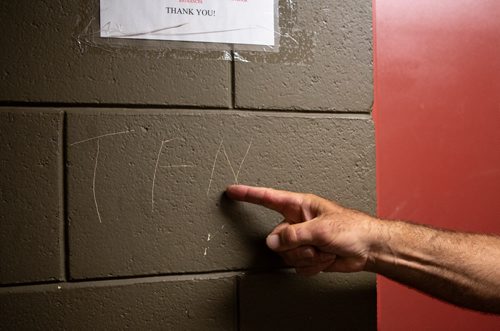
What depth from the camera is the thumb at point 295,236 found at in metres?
0.96

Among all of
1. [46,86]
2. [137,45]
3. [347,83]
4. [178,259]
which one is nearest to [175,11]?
[137,45]

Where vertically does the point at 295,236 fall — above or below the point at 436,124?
below

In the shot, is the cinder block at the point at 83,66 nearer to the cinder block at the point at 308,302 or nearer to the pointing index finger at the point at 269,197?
the pointing index finger at the point at 269,197

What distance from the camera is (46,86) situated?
972mm

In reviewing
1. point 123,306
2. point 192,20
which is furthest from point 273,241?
point 192,20

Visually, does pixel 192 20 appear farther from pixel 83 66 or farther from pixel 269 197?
pixel 269 197

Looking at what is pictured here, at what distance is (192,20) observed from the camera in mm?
1044

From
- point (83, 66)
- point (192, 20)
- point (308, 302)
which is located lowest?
point (308, 302)

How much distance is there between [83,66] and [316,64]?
2.08 ft

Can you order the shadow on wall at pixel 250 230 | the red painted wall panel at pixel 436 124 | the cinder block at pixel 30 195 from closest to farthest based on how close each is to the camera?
1. the cinder block at pixel 30 195
2. the shadow on wall at pixel 250 230
3. the red painted wall panel at pixel 436 124

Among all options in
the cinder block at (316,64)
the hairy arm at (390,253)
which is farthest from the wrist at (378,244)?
the cinder block at (316,64)

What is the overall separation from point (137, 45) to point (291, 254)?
27.1 inches

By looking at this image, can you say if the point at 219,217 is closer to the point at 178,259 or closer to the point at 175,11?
the point at 178,259

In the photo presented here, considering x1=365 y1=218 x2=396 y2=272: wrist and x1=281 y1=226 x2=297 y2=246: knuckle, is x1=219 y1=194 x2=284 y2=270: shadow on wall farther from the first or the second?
x1=365 y1=218 x2=396 y2=272: wrist
